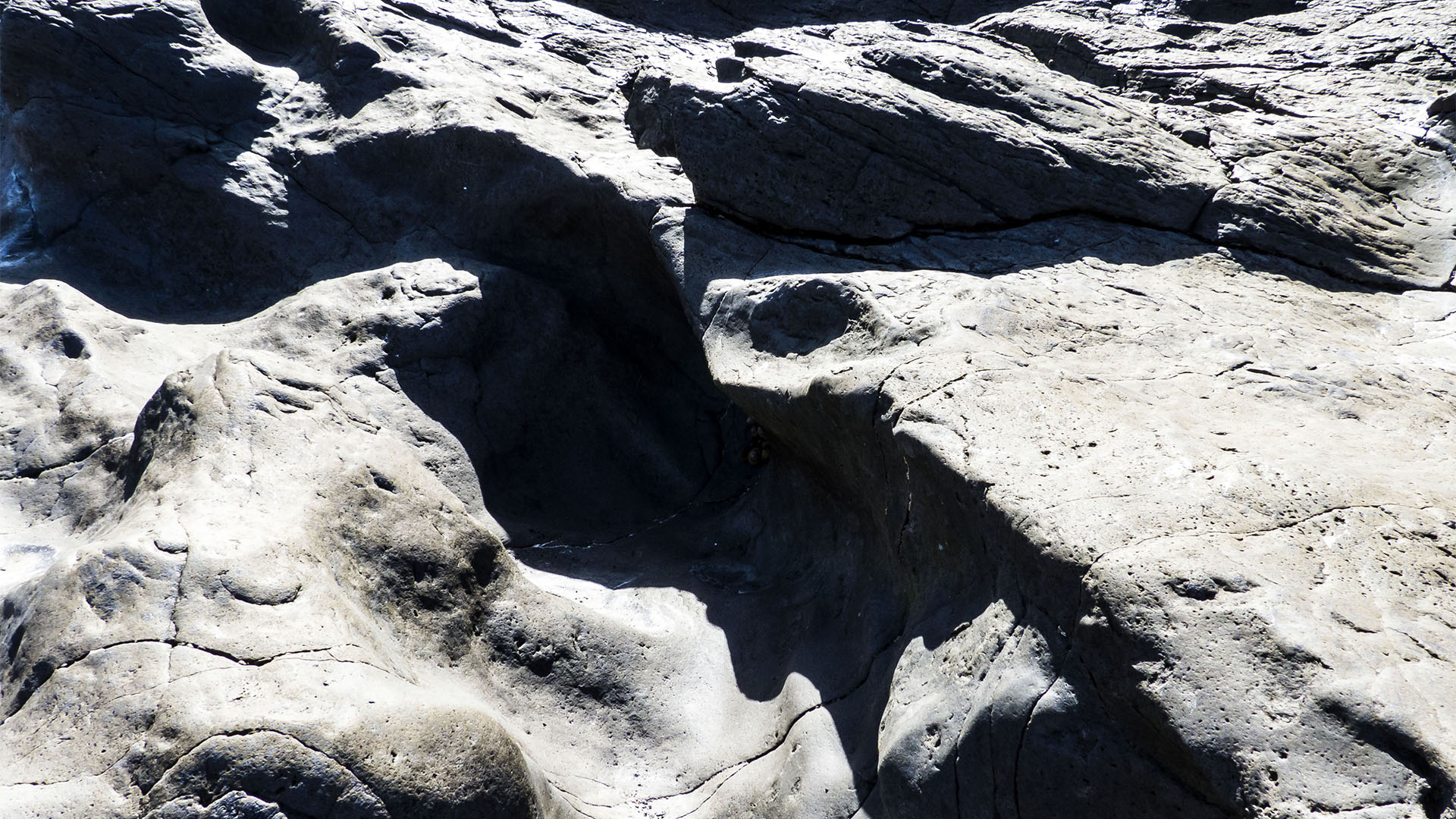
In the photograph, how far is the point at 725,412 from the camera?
16.5ft

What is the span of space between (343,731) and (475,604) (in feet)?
3.57

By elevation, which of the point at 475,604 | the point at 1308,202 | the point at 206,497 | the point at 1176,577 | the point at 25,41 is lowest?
the point at 475,604

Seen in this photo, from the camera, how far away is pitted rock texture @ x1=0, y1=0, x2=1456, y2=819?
2.45 meters

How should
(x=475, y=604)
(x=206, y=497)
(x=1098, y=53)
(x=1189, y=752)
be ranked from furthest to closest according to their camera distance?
(x=1098, y=53)
(x=475, y=604)
(x=206, y=497)
(x=1189, y=752)

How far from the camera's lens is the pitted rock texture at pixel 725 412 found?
2.45 metres

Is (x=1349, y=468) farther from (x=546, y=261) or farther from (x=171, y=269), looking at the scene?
(x=171, y=269)

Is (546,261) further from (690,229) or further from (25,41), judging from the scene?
(25,41)

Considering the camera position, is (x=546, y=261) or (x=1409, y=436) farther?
(x=546, y=261)

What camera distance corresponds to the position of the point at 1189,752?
220 cm

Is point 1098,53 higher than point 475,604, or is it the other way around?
point 1098,53

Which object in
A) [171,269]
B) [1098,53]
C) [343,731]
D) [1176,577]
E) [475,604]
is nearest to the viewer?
[1176,577]

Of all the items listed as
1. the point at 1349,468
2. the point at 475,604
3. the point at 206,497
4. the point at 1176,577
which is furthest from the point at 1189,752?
the point at 206,497

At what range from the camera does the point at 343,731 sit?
2566 mm

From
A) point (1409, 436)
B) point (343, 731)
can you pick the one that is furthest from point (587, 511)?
point (1409, 436)
